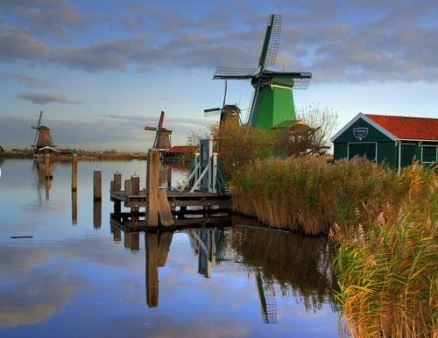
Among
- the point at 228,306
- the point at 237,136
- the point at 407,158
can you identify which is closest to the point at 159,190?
the point at 228,306

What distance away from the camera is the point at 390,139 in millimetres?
28141

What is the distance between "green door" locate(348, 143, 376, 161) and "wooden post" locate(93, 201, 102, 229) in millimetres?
14432

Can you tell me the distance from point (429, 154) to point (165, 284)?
2378 centimetres

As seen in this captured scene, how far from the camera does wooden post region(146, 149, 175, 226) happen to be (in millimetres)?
15953

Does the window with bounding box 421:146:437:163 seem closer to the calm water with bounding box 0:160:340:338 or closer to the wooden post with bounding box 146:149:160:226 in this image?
the calm water with bounding box 0:160:340:338

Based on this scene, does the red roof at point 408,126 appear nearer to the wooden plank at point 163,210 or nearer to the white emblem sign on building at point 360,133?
the white emblem sign on building at point 360,133

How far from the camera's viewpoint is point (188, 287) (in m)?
9.69

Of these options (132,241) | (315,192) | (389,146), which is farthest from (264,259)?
(389,146)

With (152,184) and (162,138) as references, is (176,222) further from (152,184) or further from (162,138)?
(162,138)

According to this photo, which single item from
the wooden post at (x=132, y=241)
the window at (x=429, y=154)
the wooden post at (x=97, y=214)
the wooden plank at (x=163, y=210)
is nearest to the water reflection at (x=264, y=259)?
the wooden post at (x=132, y=241)

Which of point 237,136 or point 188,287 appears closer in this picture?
point 188,287

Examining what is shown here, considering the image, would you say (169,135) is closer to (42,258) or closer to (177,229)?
(177,229)

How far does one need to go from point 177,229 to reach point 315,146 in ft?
64.7

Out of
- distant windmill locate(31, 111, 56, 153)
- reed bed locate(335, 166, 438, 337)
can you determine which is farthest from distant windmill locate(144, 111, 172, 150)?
reed bed locate(335, 166, 438, 337)
